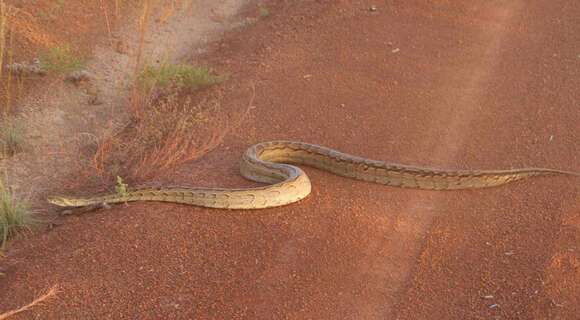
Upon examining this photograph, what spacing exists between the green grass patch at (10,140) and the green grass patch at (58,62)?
187 centimetres

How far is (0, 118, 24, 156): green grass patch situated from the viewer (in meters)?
9.63

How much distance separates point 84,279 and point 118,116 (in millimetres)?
4863

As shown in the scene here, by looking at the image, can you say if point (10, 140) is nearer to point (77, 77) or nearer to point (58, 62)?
point (77, 77)

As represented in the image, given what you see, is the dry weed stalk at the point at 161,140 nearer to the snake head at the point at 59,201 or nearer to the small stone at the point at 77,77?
the snake head at the point at 59,201

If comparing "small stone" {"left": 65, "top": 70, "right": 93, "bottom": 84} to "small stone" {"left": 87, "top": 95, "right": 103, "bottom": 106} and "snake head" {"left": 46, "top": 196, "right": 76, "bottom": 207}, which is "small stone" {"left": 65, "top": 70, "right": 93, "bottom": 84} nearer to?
"small stone" {"left": 87, "top": 95, "right": 103, "bottom": 106}

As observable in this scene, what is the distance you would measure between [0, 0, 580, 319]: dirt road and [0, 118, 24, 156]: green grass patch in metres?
2.30

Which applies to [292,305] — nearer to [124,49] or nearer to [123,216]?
[123,216]

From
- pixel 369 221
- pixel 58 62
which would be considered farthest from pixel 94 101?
pixel 369 221

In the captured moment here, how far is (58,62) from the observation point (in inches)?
457

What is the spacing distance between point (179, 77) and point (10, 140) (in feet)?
9.68

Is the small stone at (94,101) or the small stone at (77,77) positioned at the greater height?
the small stone at (77,77)

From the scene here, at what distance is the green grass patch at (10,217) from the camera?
25.0ft

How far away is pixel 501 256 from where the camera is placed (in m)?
6.93

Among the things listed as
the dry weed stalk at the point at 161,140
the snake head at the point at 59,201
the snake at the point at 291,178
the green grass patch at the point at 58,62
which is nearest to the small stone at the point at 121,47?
the green grass patch at the point at 58,62
